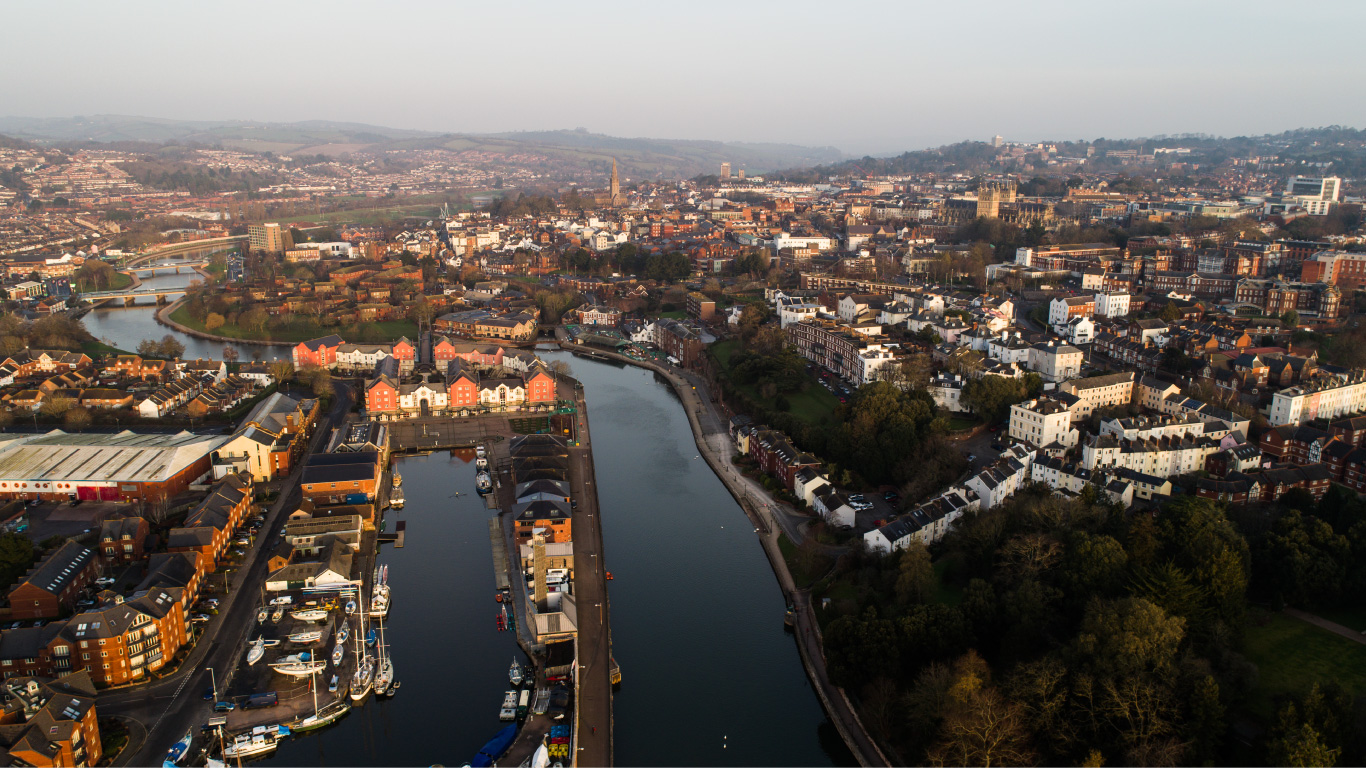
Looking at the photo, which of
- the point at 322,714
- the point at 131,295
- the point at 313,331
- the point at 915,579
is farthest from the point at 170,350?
the point at 915,579

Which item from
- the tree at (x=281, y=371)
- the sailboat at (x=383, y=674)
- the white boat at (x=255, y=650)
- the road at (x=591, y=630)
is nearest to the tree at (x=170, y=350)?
the tree at (x=281, y=371)

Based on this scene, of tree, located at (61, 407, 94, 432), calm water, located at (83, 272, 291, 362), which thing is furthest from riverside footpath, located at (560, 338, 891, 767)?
tree, located at (61, 407, 94, 432)

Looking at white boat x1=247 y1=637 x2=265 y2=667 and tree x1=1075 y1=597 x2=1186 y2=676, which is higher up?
tree x1=1075 y1=597 x2=1186 y2=676

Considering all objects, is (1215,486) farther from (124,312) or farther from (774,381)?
(124,312)

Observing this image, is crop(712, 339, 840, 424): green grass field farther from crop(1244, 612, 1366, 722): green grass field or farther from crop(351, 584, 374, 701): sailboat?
crop(351, 584, 374, 701): sailboat

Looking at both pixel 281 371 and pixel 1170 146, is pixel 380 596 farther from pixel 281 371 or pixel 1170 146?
pixel 1170 146

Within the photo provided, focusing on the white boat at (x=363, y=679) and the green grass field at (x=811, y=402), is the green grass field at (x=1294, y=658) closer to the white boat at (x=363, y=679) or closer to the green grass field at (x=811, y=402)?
the green grass field at (x=811, y=402)
